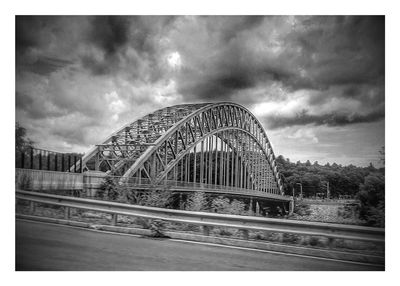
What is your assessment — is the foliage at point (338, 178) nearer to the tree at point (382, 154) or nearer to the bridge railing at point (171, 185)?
the tree at point (382, 154)

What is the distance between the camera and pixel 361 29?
6336 mm

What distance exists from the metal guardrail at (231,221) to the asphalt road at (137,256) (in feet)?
1.39

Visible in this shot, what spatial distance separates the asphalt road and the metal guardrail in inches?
16.7

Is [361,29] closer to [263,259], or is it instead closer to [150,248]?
[263,259]

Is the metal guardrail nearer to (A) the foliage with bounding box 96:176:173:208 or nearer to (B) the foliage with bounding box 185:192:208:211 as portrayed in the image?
(A) the foliage with bounding box 96:176:173:208

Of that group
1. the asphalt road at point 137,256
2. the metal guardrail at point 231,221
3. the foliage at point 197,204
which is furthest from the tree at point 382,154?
the foliage at point 197,204

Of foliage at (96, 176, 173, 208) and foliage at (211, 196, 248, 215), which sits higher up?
foliage at (96, 176, 173, 208)

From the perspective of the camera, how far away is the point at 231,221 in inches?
241

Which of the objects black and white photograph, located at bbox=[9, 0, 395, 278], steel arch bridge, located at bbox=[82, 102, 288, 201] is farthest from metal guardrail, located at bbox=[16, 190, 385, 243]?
steel arch bridge, located at bbox=[82, 102, 288, 201]

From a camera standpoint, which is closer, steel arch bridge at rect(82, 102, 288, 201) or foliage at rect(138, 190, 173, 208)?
foliage at rect(138, 190, 173, 208)

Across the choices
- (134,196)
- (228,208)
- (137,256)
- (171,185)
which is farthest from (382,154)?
(171,185)

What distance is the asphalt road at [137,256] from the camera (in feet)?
16.1

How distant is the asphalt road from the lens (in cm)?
489

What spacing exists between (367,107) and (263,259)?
3770 mm
